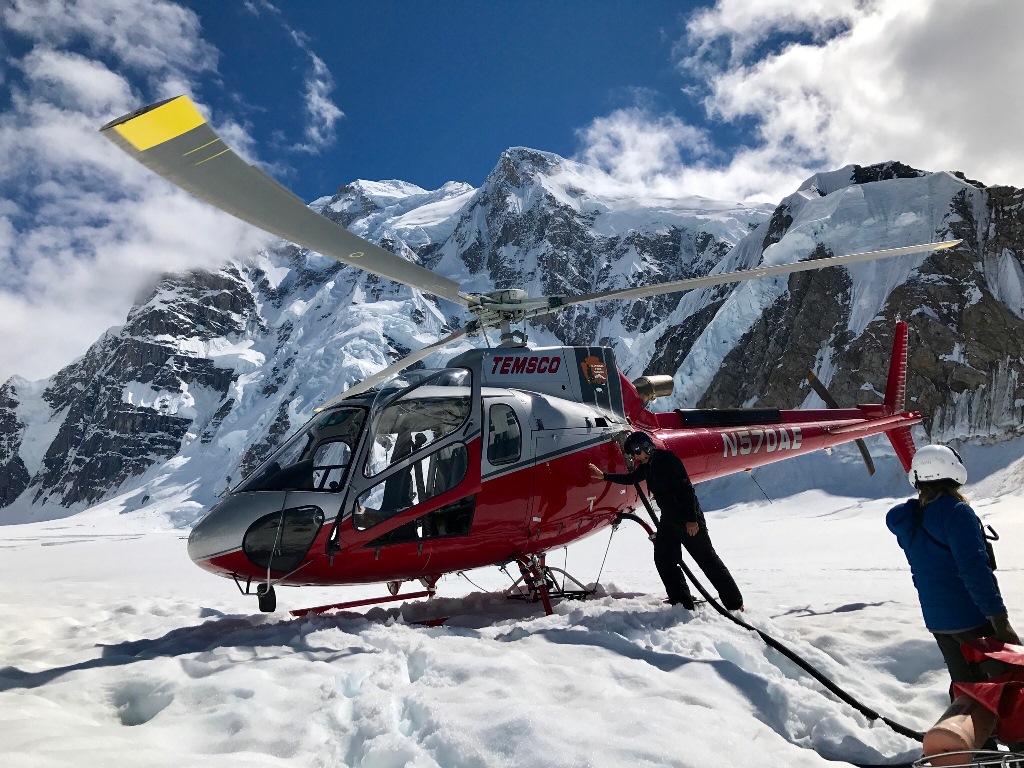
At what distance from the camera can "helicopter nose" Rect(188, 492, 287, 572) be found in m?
4.52

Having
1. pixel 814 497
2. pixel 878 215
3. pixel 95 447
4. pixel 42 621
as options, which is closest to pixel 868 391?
pixel 814 497

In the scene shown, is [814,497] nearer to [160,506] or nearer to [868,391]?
[868,391]

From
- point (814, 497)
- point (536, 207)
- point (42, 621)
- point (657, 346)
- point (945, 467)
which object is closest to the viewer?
point (945, 467)

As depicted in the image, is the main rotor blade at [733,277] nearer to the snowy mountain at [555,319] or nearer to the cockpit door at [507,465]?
the cockpit door at [507,465]

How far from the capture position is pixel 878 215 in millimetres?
33750

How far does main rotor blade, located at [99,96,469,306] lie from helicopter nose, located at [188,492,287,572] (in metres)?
1.80

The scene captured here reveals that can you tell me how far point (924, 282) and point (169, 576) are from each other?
33.1m

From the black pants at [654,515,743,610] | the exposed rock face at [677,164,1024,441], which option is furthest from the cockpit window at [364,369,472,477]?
the exposed rock face at [677,164,1024,441]

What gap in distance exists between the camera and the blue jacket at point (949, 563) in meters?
2.76

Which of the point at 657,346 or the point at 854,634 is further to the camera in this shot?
the point at 657,346

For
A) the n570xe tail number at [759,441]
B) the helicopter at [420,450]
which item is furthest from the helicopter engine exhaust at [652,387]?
the n570xe tail number at [759,441]

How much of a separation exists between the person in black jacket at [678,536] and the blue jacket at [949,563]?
2.05 meters

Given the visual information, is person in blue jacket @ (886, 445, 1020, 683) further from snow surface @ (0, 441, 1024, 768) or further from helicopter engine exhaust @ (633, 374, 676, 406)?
helicopter engine exhaust @ (633, 374, 676, 406)

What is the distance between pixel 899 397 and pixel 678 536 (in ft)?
20.1
